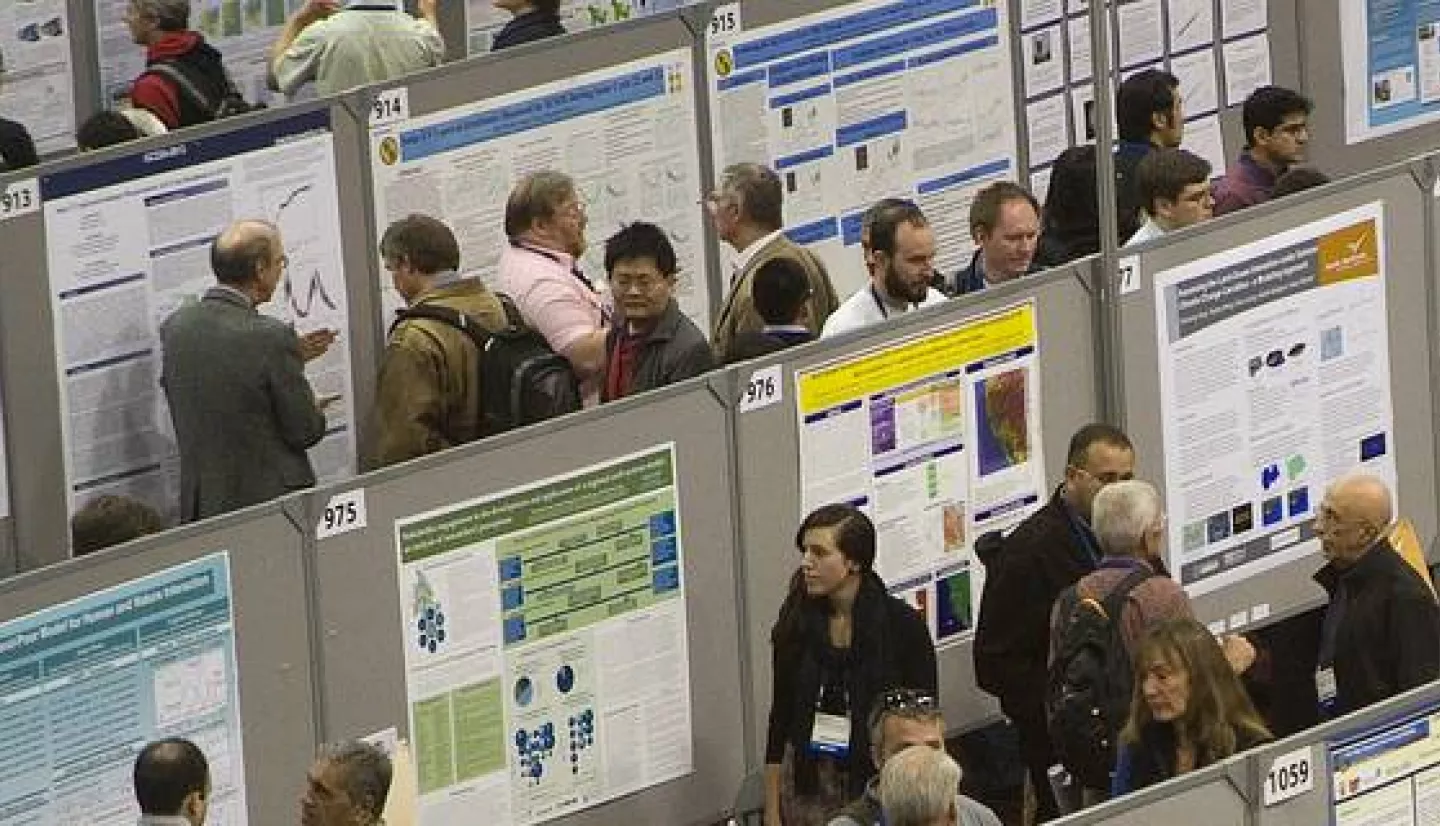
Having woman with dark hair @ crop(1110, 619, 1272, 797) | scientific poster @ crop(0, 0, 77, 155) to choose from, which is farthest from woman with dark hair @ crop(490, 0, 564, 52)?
woman with dark hair @ crop(1110, 619, 1272, 797)

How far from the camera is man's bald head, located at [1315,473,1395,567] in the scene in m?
12.8

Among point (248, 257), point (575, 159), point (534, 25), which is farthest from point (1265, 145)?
point (248, 257)

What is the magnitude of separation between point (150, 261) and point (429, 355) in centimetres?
91

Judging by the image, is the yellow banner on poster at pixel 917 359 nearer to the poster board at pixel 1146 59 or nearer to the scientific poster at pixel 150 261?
the scientific poster at pixel 150 261

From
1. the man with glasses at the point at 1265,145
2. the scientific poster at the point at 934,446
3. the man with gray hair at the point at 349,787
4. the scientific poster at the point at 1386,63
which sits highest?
the scientific poster at the point at 1386,63

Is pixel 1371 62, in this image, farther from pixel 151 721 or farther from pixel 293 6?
pixel 151 721

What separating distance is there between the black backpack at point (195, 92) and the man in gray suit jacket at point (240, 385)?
10.2ft

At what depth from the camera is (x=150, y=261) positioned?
14.2m

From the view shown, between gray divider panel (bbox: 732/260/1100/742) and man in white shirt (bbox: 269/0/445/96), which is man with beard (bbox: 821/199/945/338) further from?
man in white shirt (bbox: 269/0/445/96)

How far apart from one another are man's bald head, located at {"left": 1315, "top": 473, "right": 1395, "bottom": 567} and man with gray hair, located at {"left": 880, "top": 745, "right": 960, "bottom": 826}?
2279 millimetres

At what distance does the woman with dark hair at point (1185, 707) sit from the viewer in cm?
1145

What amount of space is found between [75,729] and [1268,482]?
4.63m

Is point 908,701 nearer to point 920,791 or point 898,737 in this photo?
point 898,737

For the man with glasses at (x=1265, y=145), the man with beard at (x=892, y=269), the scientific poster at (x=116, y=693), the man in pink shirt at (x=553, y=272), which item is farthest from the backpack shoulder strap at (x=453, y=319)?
the man with glasses at (x=1265, y=145)
